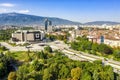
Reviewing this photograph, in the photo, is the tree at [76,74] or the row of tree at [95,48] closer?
the tree at [76,74]

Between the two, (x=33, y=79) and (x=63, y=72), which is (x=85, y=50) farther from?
(x=33, y=79)

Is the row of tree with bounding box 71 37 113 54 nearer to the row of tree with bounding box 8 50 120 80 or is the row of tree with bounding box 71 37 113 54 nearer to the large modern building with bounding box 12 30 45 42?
the row of tree with bounding box 8 50 120 80

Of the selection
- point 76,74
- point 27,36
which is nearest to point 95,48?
point 76,74

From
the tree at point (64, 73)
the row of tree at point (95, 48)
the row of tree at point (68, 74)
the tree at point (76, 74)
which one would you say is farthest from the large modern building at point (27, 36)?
the tree at point (76, 74)

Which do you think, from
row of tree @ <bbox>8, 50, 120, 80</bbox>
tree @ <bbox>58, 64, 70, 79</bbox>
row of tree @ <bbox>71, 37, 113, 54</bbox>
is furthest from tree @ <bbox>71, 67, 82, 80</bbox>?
row of tree @ <bbox>71, 37, 113, 54</bbox>

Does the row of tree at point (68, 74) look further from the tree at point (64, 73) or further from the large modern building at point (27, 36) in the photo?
the large modern building at point (27, 36)

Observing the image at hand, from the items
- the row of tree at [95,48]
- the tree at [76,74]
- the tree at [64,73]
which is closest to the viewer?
the tree at [76,74]

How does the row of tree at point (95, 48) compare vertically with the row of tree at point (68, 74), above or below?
below

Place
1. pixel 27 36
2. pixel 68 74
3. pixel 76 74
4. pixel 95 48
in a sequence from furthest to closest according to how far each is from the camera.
Answer: pixel 27 36, pixel 95 48, pixel 68 74, pixel 76 74

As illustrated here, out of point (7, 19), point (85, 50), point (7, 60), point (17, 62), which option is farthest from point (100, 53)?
point (7, 19)

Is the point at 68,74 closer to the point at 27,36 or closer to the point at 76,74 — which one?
the point at 76,74

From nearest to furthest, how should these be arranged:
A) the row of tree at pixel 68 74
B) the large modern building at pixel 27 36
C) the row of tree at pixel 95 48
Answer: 1. the row of tree at pixel 68 74
2. the row of tree at pixel 95 48
3. the large modern building at pixel 27 36
